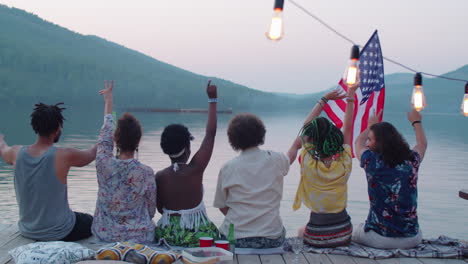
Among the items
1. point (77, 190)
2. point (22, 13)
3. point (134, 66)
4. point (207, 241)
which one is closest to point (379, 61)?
point (207, 241)

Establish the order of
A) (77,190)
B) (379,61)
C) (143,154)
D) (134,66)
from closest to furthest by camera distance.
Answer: (379,61)
(77,190)
(143,154)
(134,66)

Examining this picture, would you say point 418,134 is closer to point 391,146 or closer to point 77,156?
point 391,146

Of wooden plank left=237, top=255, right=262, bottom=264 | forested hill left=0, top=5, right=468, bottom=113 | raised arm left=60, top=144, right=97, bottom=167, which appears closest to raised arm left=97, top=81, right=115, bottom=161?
raised arm left=60, top=144, right=97, bottom=167

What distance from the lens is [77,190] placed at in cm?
1313

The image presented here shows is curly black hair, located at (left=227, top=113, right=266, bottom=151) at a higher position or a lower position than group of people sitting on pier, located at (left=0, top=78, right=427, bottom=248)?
higher

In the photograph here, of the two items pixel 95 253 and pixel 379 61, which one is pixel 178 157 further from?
pixel 379 61

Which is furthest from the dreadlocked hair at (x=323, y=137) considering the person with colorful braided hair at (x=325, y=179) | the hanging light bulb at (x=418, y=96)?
the hanging light bulb at (x=418, y=96)

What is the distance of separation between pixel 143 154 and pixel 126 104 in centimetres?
10352

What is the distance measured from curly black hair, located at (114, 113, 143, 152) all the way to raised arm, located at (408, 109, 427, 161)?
2.30 meters

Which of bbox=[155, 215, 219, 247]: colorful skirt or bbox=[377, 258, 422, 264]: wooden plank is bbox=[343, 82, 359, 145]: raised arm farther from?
bbox=[155, 215, 219, 247]: colorful skirt

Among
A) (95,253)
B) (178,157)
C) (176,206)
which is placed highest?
(178,157)

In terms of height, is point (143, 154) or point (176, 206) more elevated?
point (176, 206)

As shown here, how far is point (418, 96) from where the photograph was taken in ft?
17.3

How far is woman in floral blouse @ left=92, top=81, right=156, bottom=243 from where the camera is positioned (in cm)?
430
